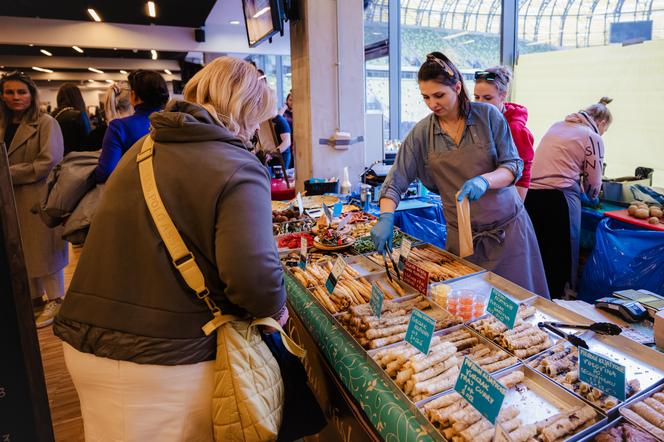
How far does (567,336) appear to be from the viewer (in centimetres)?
155

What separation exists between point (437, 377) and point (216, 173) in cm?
90

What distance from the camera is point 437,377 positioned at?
1367 millimetres

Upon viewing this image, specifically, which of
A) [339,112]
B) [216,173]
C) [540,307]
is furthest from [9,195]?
[339,112]

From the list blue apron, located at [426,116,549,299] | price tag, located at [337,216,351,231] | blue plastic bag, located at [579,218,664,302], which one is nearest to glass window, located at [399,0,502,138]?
blue plastic bag, located at [579,218,664,302]

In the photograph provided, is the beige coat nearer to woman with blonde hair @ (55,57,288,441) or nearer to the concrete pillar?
the concrete pillar

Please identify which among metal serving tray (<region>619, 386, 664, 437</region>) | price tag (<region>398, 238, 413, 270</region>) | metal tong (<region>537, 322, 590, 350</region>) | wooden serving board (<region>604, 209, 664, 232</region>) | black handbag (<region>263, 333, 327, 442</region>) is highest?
price tag (<region>398, 238, 413, 270</region>)

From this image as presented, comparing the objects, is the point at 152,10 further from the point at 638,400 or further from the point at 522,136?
the point at 638,400

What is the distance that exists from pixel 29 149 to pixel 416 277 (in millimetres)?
3467

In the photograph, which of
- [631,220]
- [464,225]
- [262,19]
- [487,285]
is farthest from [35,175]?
[631,220]

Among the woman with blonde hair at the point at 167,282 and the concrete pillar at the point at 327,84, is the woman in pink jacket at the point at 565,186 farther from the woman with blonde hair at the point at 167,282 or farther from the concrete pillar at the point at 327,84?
the woman with blonde hair at the point at 167,282

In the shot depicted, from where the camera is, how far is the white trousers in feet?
4.32

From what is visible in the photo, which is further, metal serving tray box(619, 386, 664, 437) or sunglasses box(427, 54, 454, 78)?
sunglasses box(427, 54, 454, 78)

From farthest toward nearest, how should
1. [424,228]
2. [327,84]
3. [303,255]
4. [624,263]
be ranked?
[327,84]
[424,228]
[624,263]
[303,255]

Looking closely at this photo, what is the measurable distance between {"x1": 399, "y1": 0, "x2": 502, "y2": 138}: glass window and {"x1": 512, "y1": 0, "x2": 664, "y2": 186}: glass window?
1.46 ft
